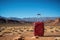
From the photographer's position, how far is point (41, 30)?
25438mm

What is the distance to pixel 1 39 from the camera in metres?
23.4

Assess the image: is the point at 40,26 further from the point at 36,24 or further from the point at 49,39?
the point at 49,39

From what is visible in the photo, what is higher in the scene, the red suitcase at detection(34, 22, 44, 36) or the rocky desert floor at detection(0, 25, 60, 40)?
the red suitcase at detection(34, 22, 44, 36)

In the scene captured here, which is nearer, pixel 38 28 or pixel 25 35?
pixel 38 28

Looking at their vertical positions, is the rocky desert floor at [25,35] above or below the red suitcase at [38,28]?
below

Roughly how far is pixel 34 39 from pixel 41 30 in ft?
10.7

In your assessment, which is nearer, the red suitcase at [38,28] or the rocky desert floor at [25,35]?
the rocky desert floor at [25,35]

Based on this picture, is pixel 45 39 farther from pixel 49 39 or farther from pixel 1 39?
pixel 1 39

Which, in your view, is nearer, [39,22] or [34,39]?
[34,39]

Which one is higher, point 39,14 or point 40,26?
point 39,14

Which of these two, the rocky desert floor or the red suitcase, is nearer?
the rocky desert floor

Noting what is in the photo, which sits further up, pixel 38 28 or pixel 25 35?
pixel 38 28

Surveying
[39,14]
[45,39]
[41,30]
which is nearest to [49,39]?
[45,39]

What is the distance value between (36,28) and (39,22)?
91cm
